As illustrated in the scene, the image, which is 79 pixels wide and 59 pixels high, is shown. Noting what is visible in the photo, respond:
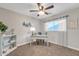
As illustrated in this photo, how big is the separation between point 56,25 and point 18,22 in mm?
2200

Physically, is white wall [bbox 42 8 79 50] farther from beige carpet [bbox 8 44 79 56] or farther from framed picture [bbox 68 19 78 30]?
beige carpet [bbox 8 44 79 56]

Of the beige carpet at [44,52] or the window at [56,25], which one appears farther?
the window at [56,25]

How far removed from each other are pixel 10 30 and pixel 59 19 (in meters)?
2.65

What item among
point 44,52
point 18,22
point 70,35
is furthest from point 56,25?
point 44,52

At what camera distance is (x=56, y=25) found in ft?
21.3

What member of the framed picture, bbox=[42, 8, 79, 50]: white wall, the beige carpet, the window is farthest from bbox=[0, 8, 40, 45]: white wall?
the framed picture

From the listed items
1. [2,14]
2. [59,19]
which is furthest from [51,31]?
[2,14]

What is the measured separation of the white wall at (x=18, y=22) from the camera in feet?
15.1

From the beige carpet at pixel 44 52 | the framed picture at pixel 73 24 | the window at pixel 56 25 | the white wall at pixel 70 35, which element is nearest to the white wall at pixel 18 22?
the window at pixel 56 25

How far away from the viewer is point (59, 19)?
6.02 metres

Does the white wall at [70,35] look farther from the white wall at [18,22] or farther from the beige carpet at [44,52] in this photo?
the white wall at [18,22]

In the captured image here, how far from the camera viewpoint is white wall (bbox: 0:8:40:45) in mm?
4617

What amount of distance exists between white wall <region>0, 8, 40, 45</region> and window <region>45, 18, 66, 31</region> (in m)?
0.68

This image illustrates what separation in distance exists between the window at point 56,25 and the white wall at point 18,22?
675 millimetres
